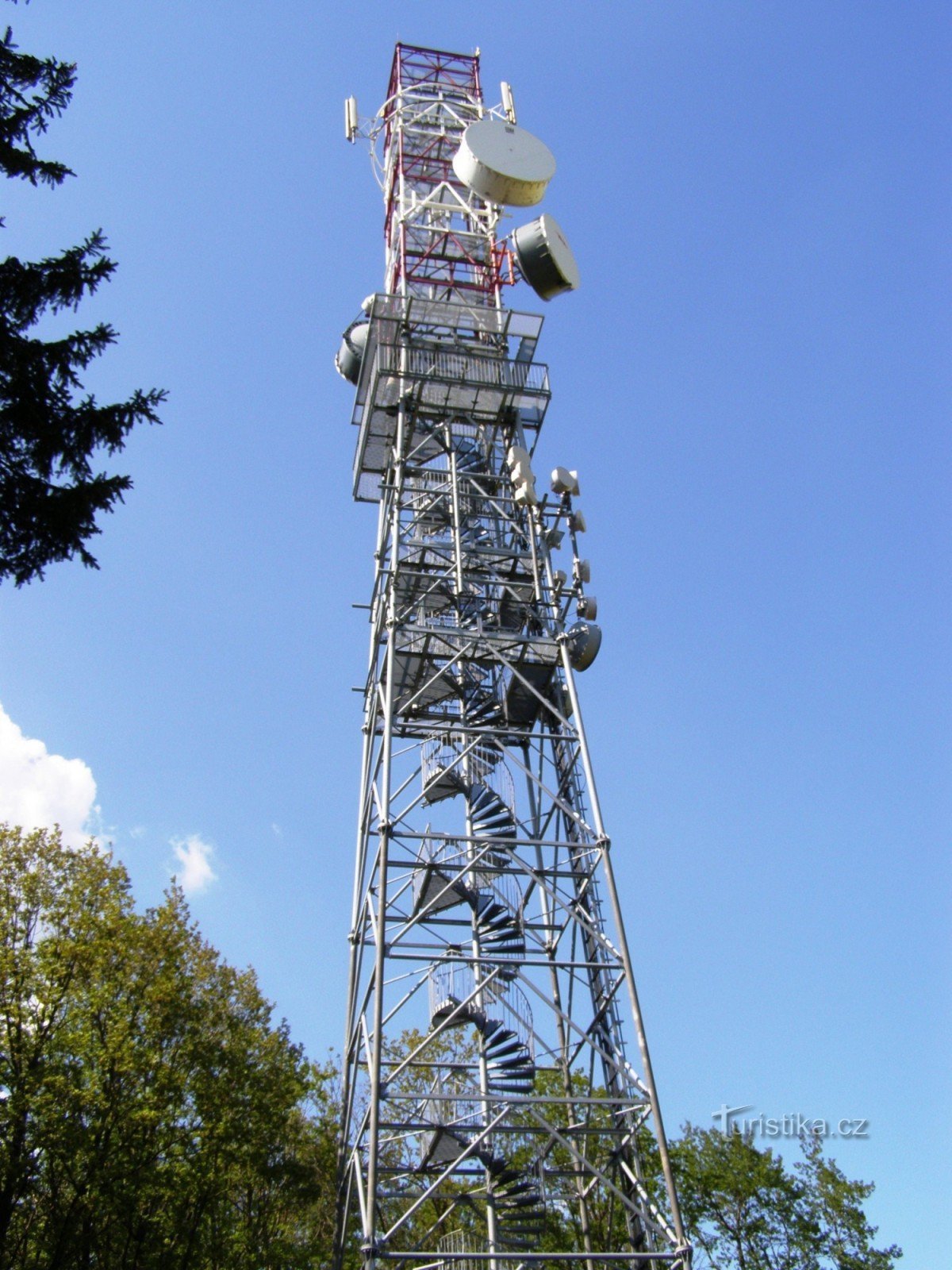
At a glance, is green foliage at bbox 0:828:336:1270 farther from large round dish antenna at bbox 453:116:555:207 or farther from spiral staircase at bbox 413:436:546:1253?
large round dish antenna at bbox 453:116:555:207

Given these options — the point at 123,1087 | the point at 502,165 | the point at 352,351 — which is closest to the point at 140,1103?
the point at 123,1087

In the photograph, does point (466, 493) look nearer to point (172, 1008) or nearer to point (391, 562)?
point (391, 562)

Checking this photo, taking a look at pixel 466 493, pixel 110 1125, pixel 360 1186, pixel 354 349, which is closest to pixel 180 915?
pixel 110 1125

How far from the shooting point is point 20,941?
61.5ft

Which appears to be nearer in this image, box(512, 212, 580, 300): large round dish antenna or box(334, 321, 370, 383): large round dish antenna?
box(512, 212, 580, 300): large round dish antenna

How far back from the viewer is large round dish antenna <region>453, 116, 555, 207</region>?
2183 cm

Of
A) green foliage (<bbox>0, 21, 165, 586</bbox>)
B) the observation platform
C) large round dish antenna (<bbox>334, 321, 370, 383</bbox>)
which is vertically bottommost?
green foliage (<bbox>0, 21, 165, 586</bbox>)

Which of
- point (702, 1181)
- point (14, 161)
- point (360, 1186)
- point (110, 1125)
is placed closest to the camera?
point (14, 161)

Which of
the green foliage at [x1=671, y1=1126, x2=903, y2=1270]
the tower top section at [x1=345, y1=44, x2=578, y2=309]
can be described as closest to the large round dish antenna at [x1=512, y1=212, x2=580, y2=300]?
the tower top section at [x1=345, y1=44, x2=578, y2=309]

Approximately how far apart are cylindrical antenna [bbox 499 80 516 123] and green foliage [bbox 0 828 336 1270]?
20.7 meters

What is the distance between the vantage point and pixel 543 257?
848 inches

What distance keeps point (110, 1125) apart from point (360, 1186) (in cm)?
562

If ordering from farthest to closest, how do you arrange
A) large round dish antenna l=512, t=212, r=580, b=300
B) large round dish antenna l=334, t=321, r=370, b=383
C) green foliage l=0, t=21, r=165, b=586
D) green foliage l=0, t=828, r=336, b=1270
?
large round dish antenna l=334, t=321, r=370, b=383 < large round dish antenna l=512, t=212, r=580, b=300 < green foliage l=0, t=828, r=336, b=1270 < green foliage l=0, t=21, r=165, b=586

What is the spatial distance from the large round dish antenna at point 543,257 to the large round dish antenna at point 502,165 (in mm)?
882
